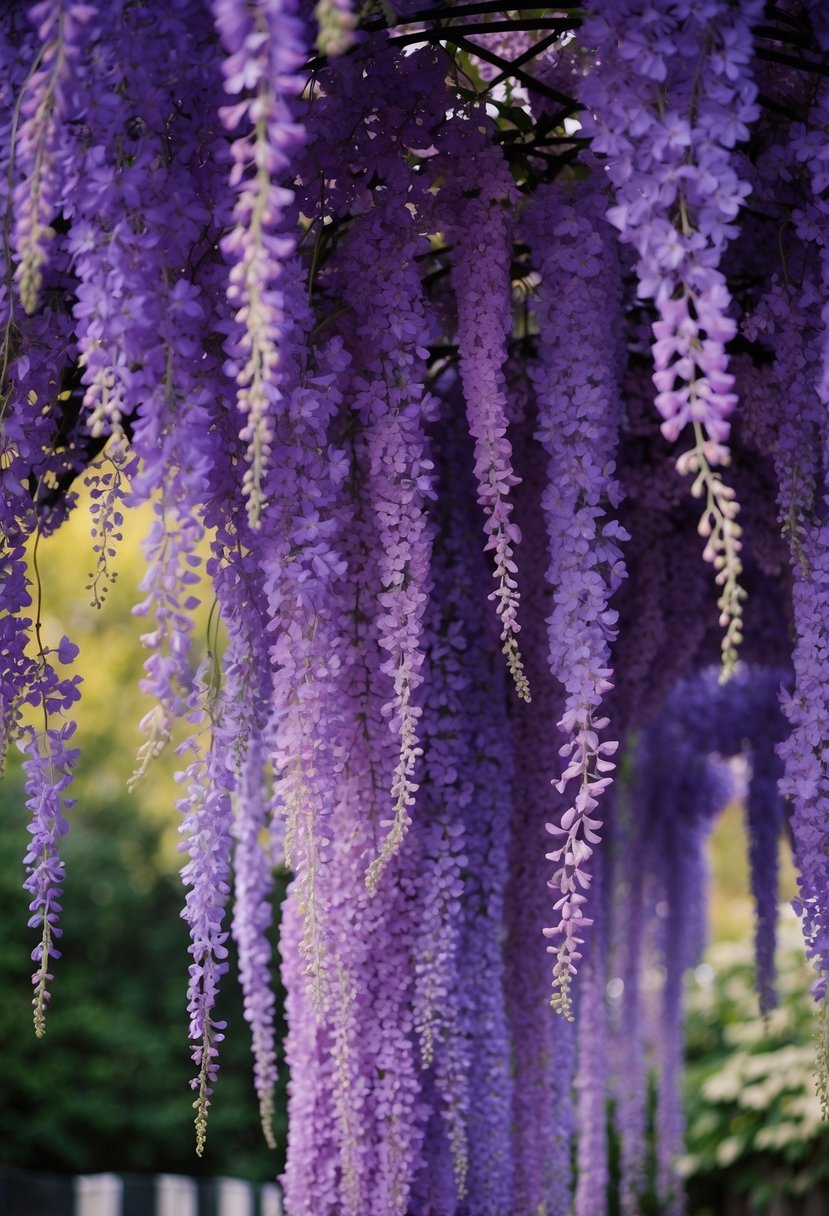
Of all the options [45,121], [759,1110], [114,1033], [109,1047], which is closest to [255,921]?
[45,121]

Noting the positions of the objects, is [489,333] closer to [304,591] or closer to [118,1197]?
[304,591]

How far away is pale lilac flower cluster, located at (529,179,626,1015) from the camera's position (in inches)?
61.3

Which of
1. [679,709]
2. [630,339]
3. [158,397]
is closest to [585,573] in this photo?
[158,397]

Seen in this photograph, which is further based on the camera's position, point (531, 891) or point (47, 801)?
point (531, 891)

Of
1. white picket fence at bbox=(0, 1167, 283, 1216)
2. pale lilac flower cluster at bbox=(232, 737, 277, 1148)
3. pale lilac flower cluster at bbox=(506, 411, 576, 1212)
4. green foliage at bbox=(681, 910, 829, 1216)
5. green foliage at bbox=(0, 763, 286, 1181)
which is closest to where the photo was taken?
pale lilac flower cluster at bbox=(232, 737, 277, 1148)

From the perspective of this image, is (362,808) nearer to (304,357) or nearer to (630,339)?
(304,357)

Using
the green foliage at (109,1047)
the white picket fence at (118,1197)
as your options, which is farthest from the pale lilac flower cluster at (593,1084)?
the green foliage at (109,1047)

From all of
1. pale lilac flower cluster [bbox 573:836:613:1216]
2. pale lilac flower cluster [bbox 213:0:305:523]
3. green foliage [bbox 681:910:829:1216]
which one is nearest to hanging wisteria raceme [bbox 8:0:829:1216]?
pale lilac flower cluster [bbox 213:0:305:523]

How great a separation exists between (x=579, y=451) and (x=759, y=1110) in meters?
5.93

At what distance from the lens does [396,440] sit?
5.48 ft

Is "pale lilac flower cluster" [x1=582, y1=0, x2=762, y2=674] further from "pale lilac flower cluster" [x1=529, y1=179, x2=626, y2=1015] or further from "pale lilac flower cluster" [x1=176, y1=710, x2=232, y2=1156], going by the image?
"pale lilac flower cluster" [x1=176, y1=710, x2=232, y2=1156]

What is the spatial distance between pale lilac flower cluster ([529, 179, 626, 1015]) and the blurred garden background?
5157mm

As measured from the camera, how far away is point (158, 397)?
140cm

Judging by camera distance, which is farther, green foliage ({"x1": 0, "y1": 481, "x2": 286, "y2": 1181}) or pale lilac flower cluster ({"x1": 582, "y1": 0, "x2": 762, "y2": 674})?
green foliage ({"x1": 0, "y1": 481, "x2": 286, "y2": 1181})
